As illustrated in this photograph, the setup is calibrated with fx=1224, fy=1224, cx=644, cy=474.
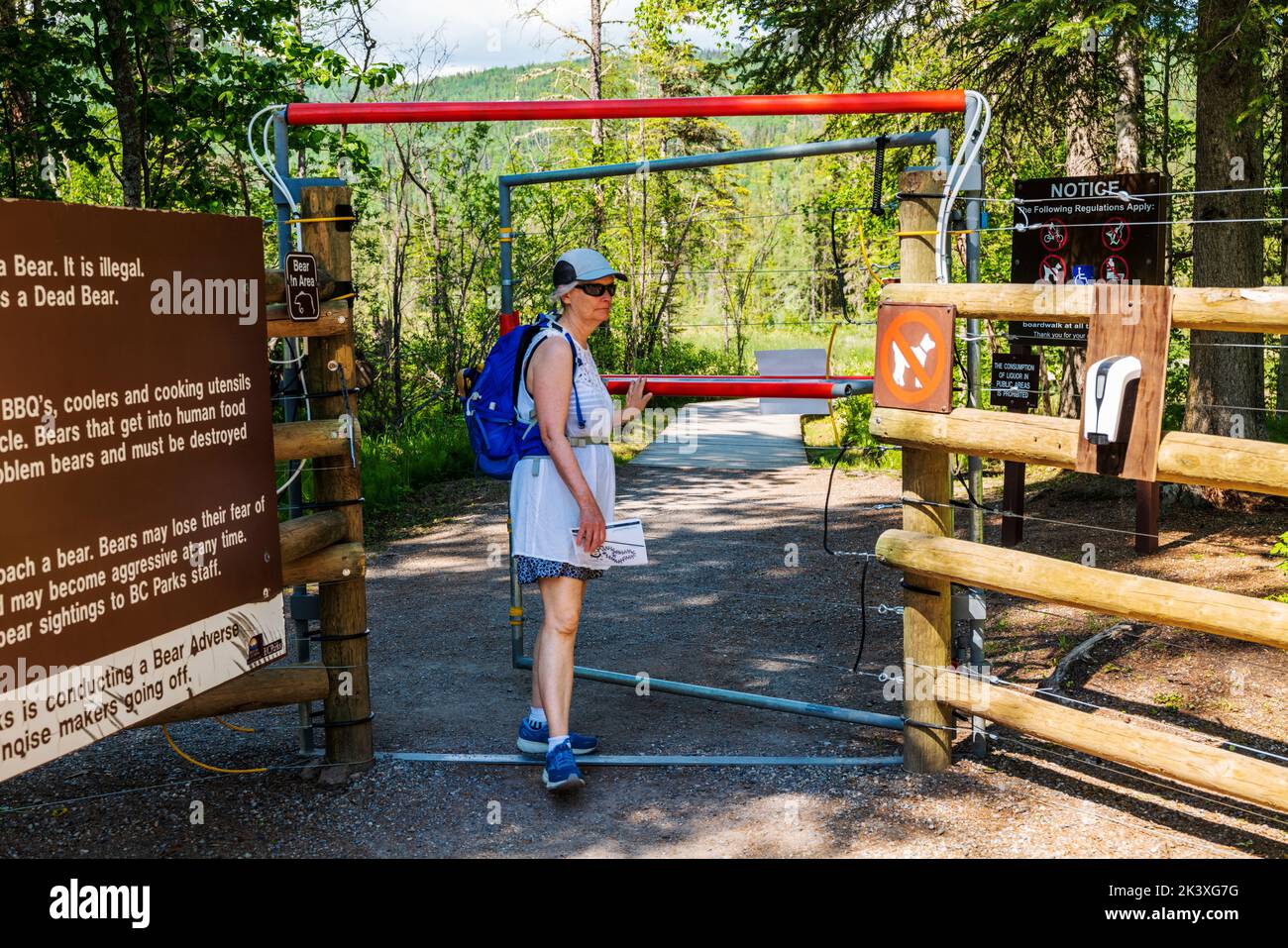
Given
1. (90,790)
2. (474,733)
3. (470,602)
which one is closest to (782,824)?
(474,733)

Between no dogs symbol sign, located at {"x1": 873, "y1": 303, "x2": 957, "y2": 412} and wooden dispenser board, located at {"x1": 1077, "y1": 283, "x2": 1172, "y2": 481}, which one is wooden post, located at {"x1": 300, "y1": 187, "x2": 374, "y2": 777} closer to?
no dogs symbol sign, located at {"x1": 873, "y1": 303, "x2": 957, "y2": 412}

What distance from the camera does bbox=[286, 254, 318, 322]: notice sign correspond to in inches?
176

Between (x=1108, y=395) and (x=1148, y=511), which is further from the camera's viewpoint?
(x=1148, y=511)

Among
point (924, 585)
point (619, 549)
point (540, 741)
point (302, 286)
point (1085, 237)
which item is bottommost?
point (540, 741)

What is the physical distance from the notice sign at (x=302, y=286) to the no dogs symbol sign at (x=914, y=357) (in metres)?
2.09

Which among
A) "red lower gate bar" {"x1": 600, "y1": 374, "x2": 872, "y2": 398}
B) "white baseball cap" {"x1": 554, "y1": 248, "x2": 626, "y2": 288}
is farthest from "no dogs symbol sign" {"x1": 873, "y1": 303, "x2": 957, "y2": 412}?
"white baseball cap" {"x1": 554, "y1": 248, "x2": 626, "y2": 288}

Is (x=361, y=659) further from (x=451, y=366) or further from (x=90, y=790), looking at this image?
(x=451, y=366)

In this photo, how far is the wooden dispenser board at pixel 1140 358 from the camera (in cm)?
376

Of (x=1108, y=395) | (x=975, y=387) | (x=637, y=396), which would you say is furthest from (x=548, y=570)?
(x=1108, y=395)

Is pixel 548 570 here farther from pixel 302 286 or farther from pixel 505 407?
pixel 302 286

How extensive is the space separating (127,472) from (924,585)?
2.81m

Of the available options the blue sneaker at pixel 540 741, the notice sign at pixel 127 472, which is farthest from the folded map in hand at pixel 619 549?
the notice sign at pixel 127 472

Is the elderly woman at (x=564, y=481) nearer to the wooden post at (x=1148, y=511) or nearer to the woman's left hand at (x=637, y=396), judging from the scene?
the woman's left hand at (x=637, y=396)

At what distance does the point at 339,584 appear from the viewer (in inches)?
187
